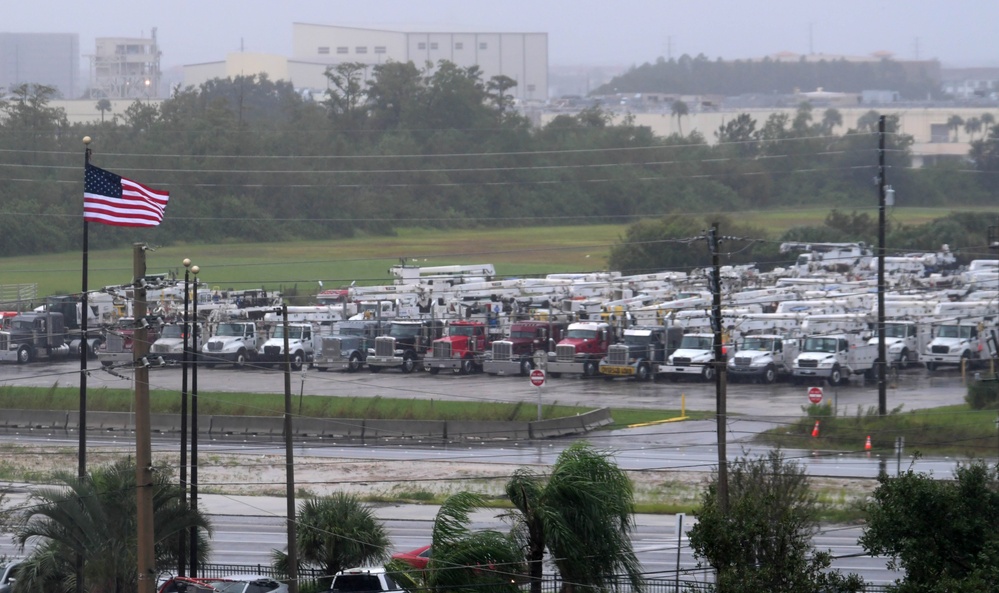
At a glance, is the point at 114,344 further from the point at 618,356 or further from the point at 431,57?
the point at 431,57

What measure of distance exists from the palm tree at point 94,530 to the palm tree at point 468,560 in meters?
4.39

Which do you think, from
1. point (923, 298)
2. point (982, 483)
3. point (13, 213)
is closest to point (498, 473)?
point (982, 483)

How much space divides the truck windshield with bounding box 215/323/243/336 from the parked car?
3435cm

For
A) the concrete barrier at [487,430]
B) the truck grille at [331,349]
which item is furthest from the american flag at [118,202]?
the truck grille at [331,349]

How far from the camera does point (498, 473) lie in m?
30.8

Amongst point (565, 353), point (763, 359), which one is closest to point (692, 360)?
point (763, 359)

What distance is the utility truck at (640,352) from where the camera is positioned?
47406 mm

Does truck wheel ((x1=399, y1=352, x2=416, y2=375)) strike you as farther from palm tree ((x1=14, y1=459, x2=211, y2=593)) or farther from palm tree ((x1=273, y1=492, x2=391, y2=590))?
palm tree ((x1=14, y1=459, x2=211, y2=593))

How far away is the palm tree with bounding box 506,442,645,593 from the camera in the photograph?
15.4 metres

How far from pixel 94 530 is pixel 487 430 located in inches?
765

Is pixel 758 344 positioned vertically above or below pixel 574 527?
above

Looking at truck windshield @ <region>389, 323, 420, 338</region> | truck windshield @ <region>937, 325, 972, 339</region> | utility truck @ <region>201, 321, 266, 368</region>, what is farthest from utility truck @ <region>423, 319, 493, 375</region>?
truck windshield @ <region>937, 325, 972, 339</region>

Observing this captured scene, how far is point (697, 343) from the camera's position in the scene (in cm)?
4750

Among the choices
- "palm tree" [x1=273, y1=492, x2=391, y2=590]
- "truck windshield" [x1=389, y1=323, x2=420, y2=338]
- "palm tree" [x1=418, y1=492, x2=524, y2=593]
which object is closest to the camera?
"palm tree" [x1=418, y1=492, x2=524, y2=593]
